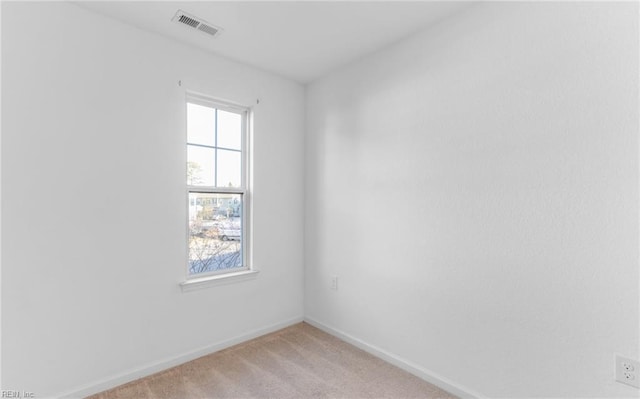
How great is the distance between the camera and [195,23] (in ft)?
7.10

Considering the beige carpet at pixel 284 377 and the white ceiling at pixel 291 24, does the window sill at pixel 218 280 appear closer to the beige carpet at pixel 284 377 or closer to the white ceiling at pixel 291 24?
the beige carpet at pixel 284 377

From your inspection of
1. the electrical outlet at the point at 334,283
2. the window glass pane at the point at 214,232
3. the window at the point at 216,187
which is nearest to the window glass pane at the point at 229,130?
the window at the point at 216,187

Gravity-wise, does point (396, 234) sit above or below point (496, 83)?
below

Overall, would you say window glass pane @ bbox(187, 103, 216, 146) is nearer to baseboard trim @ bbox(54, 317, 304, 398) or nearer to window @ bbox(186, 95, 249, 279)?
window @ bbox(186, 95, 249, 279)

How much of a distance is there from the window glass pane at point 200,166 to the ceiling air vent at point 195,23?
87 centimetres

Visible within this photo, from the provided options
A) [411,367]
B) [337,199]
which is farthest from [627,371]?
[337,199]

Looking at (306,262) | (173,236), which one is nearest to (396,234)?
(306,262)

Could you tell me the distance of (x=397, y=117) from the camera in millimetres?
2389

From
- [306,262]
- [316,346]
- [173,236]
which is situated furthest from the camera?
[306,262]

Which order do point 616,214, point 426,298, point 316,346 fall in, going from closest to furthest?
1. point 616,214
2. point 426,298
3. point 316,346

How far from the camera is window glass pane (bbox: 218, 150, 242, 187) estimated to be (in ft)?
9.03

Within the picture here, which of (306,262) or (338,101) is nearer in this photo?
(338,101)

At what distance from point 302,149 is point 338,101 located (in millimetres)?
632

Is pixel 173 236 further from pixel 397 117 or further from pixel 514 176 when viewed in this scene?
pixel 514 176
